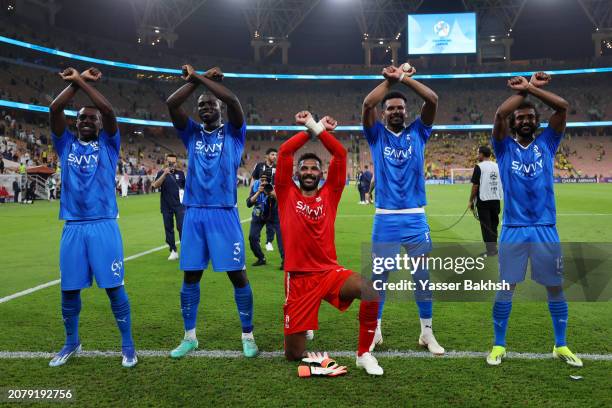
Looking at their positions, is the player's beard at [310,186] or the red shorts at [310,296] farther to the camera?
the player's beard at [310,186]

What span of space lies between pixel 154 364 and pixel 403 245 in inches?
96.5

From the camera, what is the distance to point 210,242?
4473 mm

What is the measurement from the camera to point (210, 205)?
4.53m

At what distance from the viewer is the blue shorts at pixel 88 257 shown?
4.11 metres

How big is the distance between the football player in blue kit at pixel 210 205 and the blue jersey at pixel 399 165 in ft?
4.34

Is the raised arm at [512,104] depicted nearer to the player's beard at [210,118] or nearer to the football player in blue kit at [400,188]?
the football player in blue kit at [400,188]

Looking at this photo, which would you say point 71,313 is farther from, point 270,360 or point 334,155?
point 334,155

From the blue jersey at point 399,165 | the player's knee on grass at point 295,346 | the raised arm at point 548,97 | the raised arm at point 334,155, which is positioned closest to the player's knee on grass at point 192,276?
the player's knee on grass at point 295,346

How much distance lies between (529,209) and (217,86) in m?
2.91

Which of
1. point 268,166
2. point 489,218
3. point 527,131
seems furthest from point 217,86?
point 489,218

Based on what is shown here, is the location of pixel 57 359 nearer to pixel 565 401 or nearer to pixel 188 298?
pixel 188 298

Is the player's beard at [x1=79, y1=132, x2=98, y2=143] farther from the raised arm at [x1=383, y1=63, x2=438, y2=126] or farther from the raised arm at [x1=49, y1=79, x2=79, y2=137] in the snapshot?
the raised arm at [x1=383, y1=63, x2=438, y2=126]

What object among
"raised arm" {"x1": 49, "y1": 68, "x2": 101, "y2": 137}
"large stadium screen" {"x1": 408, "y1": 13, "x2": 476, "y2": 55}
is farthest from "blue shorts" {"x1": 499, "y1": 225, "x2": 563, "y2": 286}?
"large stadium screen" {"x1": 408, "y1": 13, "x2": 476, "y2": 55}

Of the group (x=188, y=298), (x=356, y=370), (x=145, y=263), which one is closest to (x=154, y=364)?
(x=188, y=298)
